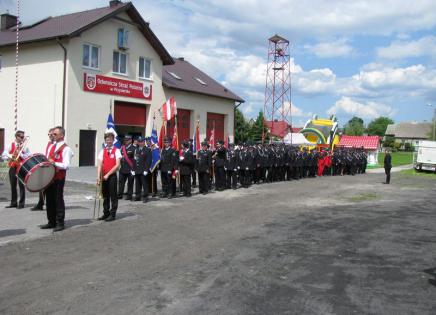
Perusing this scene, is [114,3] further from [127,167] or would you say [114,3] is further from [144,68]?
[127,167]

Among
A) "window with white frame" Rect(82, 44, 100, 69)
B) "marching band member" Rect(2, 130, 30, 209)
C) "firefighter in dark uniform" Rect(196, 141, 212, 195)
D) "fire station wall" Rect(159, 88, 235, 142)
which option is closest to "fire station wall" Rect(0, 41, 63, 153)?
"window with white frame" Rect(82, 44, 100, 69)

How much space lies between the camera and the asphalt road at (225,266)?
5438 millimetres

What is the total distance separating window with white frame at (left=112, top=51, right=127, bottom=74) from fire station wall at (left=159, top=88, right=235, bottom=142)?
11.9 feet

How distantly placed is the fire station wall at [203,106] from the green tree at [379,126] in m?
131

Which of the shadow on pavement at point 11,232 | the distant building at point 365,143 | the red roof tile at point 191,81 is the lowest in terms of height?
the shadow on pavement at point 11,232

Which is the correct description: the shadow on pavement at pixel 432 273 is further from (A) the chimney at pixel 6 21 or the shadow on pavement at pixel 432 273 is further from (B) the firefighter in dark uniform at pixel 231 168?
(A) the chimney at pixel 6 21

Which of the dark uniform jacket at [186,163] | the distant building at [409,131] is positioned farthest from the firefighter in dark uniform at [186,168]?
the distant building at [409,131]

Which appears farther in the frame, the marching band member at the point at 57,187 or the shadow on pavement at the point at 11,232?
the marching band member at the point at 57,187

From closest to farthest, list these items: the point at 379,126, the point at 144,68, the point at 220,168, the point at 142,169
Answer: the point at 142,169 → the point at 220,168 → the point at 144,68 → the point at 379,126

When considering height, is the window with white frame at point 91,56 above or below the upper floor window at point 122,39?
below

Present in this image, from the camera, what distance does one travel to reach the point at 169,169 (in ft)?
50.3

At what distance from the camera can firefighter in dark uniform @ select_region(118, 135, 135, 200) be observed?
14.2 meters

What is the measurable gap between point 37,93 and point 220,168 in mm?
12955

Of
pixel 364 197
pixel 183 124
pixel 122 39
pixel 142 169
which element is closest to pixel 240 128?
pixel 183 124
